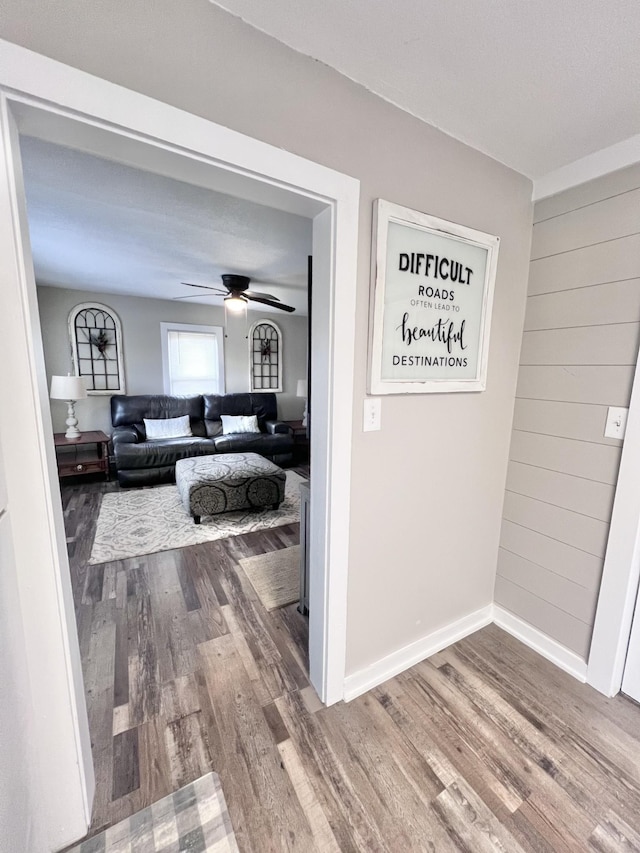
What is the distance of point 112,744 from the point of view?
4.42 ft

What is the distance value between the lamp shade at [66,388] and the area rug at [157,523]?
123cm

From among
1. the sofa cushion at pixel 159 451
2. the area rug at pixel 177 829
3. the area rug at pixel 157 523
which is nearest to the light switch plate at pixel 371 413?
the area rug at pixel 177 829

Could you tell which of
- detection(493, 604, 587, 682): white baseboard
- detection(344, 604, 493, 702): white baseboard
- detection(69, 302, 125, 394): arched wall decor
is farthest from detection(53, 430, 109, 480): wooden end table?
detection(493, 604, 587, 682): white baseboard

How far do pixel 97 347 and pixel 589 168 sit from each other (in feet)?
17.5

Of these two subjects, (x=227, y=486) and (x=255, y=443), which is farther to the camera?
(x=255, y=443)

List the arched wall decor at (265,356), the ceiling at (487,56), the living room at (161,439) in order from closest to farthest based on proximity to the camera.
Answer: the ceiling at (487,56) < the living room at (161,439) < the arched wall decor at (265,356)

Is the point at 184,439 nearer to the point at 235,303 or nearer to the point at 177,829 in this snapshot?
the point at 235,303

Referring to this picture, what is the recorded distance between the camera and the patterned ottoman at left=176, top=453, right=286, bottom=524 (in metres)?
3.16

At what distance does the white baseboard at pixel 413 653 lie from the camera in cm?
Answer: 157

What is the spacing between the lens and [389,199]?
1.26m

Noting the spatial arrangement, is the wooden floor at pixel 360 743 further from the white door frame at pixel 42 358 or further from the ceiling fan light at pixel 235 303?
the ceiling fan light at pixel 235 303

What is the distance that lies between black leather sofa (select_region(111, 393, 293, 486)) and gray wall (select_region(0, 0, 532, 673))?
345 centimetres

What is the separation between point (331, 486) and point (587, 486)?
1.19m

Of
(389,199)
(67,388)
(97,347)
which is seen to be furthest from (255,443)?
(389,199)
